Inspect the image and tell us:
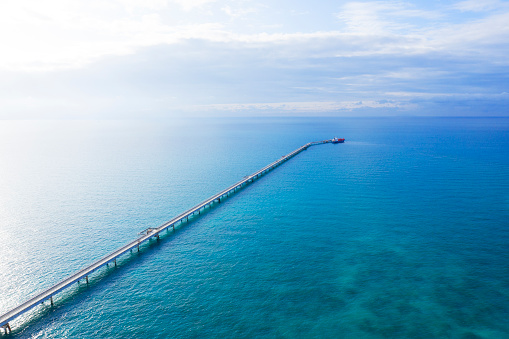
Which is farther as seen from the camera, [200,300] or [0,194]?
[0,194]

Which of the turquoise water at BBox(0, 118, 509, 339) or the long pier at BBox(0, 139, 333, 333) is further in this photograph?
the long pier at BBox(0, 139, 333, 333)

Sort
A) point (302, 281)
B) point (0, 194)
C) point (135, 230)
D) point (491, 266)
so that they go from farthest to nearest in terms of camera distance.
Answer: point (0, 194) → point (135, 230) → point (491, 266) → point (302, 281)

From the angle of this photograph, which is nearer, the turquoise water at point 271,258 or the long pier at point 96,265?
the turquoise water at point 271,258

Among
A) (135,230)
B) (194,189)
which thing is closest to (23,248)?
(135,230)

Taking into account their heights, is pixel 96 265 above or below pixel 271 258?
above

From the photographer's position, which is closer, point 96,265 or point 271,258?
point 96,265

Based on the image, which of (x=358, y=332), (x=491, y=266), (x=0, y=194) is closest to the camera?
(x=358, y=332)

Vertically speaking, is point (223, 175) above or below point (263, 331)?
above

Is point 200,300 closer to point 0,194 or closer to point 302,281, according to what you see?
point 302,281
